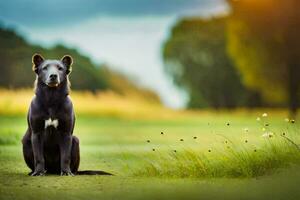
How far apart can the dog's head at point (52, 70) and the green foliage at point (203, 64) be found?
1182 inches

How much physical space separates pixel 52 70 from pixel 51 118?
688 millimetres

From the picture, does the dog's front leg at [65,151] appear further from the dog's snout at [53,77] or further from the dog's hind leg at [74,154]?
the dog's snout at [53,77]

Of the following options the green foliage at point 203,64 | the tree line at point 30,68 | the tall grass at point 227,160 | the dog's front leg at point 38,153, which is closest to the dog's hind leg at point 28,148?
the dog's front leg at point 38,153

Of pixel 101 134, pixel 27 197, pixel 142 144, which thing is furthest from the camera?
pixel 101 134

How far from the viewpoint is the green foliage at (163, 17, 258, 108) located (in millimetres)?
39781

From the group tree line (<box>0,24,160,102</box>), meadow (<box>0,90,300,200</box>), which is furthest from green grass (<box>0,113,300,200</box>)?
tree line (<box>0,24,160,102</box>)

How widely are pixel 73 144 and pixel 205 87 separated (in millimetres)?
30680

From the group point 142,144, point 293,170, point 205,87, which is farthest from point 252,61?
point 293,170

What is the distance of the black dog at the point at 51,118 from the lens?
9.30 meters

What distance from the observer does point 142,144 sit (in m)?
15.9

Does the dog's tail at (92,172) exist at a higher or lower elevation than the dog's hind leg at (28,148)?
lower

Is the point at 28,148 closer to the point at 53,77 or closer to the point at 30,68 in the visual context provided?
the point at 53,77

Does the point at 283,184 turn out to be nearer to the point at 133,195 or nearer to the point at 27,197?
the point at 133,195

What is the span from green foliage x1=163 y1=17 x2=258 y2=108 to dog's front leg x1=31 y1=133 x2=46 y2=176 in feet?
98.7
